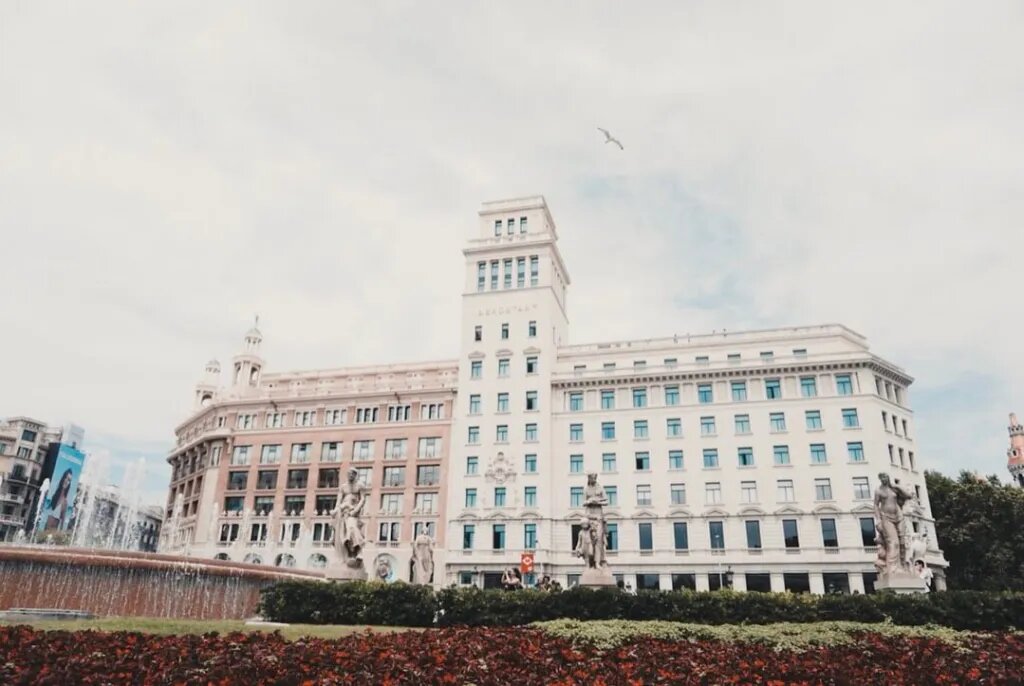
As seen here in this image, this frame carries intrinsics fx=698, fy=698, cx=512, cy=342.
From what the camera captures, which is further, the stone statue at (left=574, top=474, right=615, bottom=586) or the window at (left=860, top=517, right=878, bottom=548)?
the window at (left=860, top=517, right=878, bottom=548)

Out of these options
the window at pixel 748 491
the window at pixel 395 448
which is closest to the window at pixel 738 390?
the window at pixel 748 491

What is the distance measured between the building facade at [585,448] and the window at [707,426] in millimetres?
113

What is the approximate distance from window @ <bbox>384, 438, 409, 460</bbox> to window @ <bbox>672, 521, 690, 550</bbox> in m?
24.9

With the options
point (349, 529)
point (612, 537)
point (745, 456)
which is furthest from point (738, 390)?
point (349, 529)

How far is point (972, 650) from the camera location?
1251 centimetres

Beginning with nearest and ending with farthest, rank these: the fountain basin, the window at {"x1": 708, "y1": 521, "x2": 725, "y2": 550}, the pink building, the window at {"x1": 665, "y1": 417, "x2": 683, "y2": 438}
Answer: the fountain basin
the window at {"x1": 708, "y1": 521, "x2": 725, "y2": 550}
the window at {"x1": 665, "y1": 417, "x2": 683, "y2": 438}
the pink building

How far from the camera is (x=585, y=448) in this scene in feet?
196

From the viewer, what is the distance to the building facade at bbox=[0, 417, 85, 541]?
3531 inches

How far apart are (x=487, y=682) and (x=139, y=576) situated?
50.2 ft

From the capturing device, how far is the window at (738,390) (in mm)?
57969

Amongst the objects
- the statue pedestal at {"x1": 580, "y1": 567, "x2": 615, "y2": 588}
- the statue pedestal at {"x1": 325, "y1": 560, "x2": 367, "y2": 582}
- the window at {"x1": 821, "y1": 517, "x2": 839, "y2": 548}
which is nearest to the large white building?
the window at {"x1": 821, "y1": 517, "x2": 839, "y2": 548}

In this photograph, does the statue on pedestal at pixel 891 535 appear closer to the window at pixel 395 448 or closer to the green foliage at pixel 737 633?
the green foliage at pixel 737 633

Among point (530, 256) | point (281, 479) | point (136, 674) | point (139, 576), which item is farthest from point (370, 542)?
point (136, 674)

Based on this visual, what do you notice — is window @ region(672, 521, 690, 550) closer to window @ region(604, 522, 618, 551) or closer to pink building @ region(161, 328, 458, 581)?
window @ region(604, 522, 618, 551)
